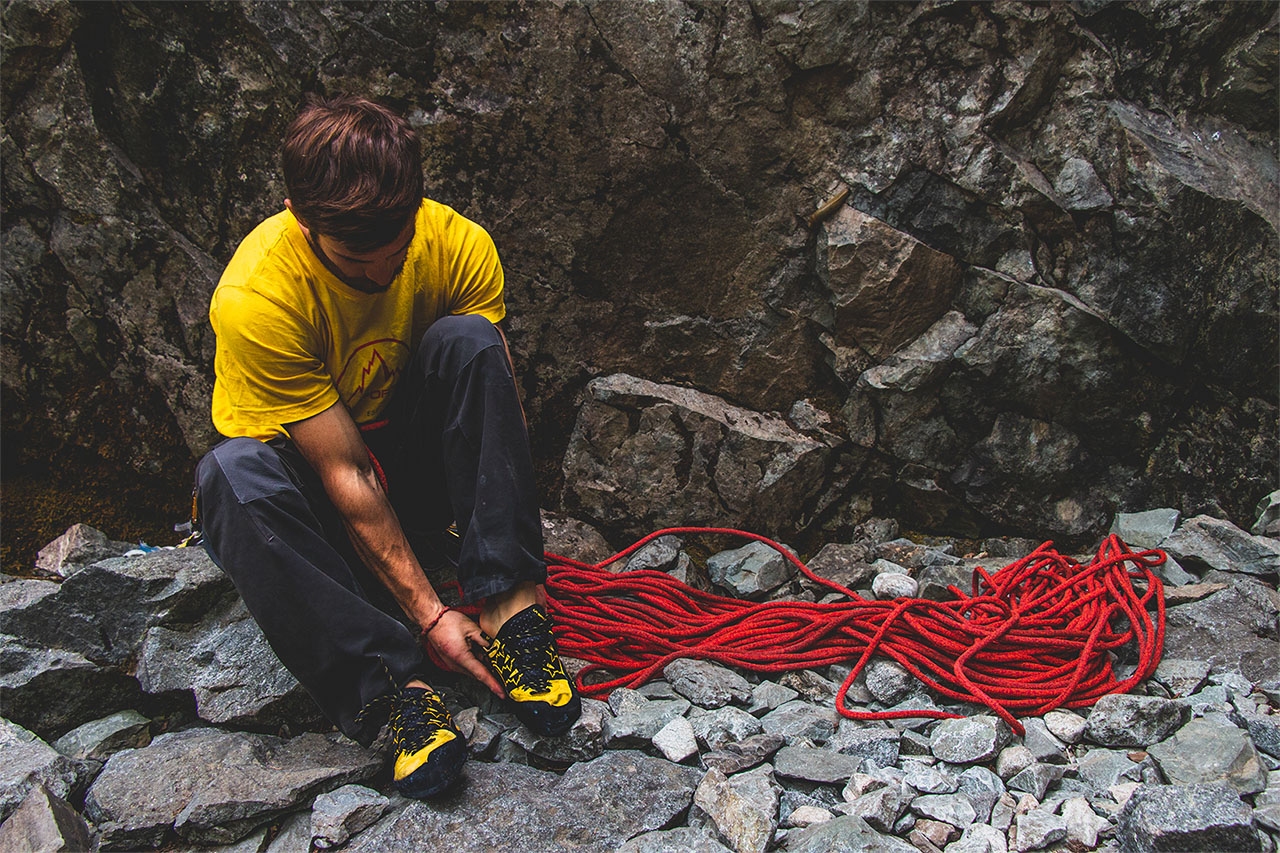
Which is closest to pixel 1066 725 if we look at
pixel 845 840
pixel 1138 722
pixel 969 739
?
pixel 1138 722

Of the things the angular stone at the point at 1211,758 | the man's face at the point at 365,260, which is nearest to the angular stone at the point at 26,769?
the man's face at the point at 365,260

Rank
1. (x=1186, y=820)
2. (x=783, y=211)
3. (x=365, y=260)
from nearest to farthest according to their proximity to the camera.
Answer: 1. (x=1186, y=820)
2. (x=365, y=260)
3. (x=783, y=211)

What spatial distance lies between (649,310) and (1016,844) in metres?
2.16

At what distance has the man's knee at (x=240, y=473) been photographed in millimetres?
1971

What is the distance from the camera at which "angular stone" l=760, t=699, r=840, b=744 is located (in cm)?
211

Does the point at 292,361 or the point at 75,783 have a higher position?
the point at 292,361

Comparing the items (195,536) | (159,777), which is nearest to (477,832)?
(159,777)

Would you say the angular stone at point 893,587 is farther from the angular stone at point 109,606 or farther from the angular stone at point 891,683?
the angular stone at point 109,606

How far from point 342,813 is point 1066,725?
5.99 feet

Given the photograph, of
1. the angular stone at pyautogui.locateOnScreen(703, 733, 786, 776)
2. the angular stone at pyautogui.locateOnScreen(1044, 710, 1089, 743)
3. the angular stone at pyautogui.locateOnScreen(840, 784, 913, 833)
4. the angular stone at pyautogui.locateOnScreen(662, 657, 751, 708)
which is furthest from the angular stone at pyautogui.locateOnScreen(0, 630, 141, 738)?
the angular stone at pyautogui.locateOnScreen(1044, 710, 1089, 743)

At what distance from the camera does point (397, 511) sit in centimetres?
261

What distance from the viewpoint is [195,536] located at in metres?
2.47

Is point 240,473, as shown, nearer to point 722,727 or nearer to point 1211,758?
point 722,727

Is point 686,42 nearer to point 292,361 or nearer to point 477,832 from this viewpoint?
point 292,361
